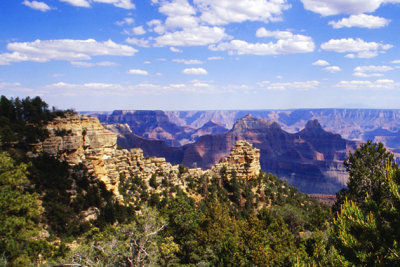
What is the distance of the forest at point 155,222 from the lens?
12.3 m

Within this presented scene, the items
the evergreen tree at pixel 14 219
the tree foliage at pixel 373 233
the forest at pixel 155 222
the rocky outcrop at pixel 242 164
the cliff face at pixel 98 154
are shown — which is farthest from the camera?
the rocky outcrop at pixel 242 164

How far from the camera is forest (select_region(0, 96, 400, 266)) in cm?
1230

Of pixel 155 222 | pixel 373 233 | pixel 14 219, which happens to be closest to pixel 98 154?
pixel 14 219

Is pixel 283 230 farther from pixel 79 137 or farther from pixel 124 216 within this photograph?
pixel 79 137

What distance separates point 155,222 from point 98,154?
946 inches

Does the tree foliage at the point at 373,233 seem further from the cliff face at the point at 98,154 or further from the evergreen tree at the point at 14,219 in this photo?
the cliff face at the point at 98,154

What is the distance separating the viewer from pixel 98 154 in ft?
144

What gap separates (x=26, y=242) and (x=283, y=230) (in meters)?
Result: 25.4

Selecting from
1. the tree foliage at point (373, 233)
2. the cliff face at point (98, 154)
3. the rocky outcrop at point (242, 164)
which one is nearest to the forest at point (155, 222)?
the tree foliage at point (373, 233)

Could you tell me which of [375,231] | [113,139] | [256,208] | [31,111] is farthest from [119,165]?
[375,231]

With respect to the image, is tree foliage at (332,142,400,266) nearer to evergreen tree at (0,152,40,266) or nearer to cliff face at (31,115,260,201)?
evergreen tree at (0,152,40,266)

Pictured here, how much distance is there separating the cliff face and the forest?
139 cm

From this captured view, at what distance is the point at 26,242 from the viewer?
24312 millimetres

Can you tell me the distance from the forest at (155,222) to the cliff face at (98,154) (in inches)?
54.6
